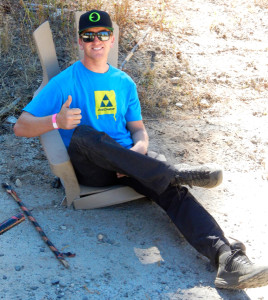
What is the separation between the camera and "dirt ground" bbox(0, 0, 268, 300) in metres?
2.92

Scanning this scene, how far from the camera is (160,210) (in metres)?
3.77

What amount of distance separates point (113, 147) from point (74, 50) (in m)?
2.67

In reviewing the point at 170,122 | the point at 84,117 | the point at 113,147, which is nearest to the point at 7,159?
the point at 84,117

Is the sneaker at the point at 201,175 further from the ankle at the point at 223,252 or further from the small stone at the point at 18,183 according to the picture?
the small stone at the point at 18,183

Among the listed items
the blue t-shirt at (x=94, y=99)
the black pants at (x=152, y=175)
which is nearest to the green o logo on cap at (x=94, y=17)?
the blue t-shirt at (x=94, y=99)

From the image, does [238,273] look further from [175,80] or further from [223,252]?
[175,80]

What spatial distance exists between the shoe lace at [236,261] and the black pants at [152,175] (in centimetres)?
11

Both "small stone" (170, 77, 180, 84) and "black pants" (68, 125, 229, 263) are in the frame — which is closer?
"black pants" (68, 125, 229, 263)

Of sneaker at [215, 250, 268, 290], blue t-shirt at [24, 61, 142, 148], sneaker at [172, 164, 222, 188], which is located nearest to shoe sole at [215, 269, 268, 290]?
sneaker at [215, 250, 268, 290]

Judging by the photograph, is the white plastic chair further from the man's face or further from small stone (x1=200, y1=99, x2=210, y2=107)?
small stone (x1=200, y1=99, x2=210, y2=107)

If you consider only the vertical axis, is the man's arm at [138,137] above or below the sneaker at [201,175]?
above

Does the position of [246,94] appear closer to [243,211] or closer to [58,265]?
[243,211]

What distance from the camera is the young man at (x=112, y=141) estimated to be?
308cm

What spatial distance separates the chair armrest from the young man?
0.08 m
